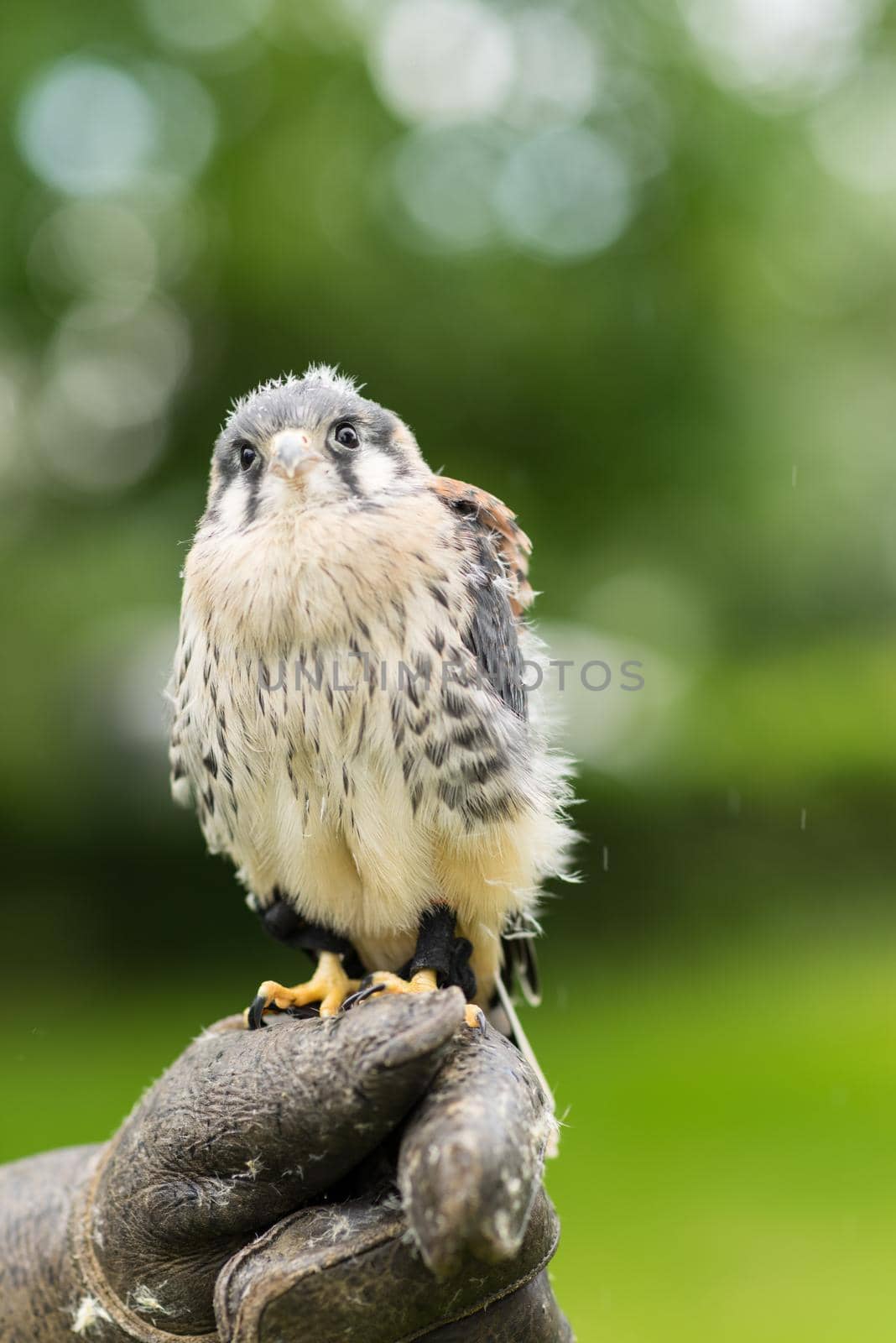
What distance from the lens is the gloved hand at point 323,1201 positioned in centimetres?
133

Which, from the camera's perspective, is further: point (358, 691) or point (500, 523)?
point (500, 523)

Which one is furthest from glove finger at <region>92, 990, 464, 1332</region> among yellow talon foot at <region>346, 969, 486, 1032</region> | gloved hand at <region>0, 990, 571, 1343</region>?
yellow talon foot at <region>346, 969, 486, 1032</region>

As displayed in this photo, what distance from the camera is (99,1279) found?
183cm

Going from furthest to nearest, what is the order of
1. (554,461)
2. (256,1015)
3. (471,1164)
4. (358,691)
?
(554,461), (256,1015), (358,691), (471,1164)

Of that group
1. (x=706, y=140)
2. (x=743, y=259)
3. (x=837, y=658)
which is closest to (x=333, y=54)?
(x=706, y=140)

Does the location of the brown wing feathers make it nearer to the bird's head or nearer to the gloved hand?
the bird's head

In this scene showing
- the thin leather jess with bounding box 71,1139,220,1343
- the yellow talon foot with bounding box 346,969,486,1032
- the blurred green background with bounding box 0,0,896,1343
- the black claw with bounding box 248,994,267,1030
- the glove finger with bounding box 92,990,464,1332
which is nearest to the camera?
the glove finger with bounding box 92,990,464,1332

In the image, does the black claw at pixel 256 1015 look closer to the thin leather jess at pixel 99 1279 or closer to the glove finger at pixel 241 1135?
Answer: the glove finger at pixel 241 1135

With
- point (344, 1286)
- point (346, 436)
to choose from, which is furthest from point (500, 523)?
point (344, 1286)

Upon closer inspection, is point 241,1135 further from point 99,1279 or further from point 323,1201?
point 99,1279

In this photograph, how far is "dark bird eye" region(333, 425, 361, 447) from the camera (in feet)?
5.97

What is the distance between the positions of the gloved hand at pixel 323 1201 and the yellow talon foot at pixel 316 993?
0.26ft

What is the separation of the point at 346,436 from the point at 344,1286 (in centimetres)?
126

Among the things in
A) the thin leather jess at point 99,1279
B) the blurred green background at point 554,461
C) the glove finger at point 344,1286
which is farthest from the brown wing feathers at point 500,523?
the blurred green background at point 554,461
